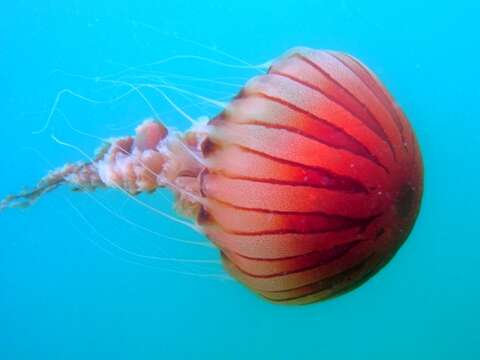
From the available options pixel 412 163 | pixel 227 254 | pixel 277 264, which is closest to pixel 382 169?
pixel 412 163

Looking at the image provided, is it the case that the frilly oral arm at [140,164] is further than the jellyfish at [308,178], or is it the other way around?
the frilly oral arm at [140,164]

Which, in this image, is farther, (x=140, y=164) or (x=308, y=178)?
(x=140, y=164)

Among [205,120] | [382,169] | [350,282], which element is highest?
[205,120]

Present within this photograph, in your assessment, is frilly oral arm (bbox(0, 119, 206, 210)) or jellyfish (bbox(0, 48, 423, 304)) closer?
jellyfish (bbox(0, 48, 423, 304))

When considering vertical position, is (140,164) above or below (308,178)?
above

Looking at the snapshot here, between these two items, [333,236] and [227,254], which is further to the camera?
[227,254]

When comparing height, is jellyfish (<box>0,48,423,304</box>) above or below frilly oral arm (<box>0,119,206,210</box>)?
below

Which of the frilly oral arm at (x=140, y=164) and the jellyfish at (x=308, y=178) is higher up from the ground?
the frilly oral arm at (x=140, y=164)

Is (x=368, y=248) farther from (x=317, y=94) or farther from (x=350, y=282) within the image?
(x=317, y=94)
